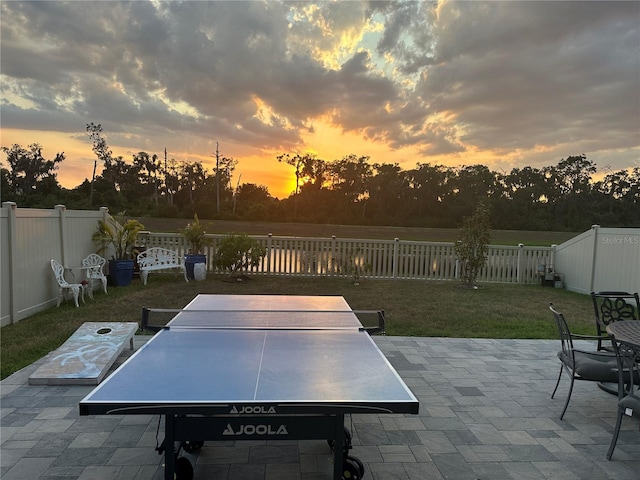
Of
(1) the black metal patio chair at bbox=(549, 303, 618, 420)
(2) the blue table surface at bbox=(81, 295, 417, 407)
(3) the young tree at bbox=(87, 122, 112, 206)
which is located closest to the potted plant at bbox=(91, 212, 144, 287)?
(2) the blue table surface at bbox=(81, 295, 417, 407)

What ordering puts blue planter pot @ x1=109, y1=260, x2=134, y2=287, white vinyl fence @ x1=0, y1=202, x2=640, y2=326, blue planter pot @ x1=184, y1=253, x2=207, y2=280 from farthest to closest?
blue planter pot @ x1=184, y1=253, x2=207, y2=280
blue planter pot @ x1=109, y1=260, x2=134, y2=287
white vinyl fence @ x1=0, y1=202, x2=640, y2=326

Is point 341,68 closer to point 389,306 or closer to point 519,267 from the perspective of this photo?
point 389,306

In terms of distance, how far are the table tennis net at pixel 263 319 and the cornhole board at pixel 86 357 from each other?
1.13m

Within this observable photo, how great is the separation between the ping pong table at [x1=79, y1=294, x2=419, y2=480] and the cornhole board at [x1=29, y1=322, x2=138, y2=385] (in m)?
1.53

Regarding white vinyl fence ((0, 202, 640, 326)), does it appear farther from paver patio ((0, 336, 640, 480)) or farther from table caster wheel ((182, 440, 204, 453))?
table caster wheel ((182, 440, 204, 453))

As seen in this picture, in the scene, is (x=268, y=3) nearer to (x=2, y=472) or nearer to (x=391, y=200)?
(x=2, y=472)

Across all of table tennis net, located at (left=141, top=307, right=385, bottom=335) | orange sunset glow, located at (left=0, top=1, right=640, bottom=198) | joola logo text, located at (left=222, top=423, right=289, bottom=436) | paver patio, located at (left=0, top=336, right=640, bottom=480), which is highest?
orange sunset glow, located at (left=0, top=1, right=640, bottom=198)

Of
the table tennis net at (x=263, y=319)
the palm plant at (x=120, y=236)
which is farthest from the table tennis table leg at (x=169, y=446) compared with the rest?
the palm plant at (x=120, y=236)

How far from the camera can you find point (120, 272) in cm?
863

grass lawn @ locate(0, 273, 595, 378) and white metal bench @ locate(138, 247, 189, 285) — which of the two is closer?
grass lawn @ locate(0, 273, 595, 378)

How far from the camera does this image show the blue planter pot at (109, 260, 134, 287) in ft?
28.2

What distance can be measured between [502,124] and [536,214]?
997cm

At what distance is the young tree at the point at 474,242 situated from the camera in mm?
9867

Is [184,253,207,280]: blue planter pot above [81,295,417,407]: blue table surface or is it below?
below
